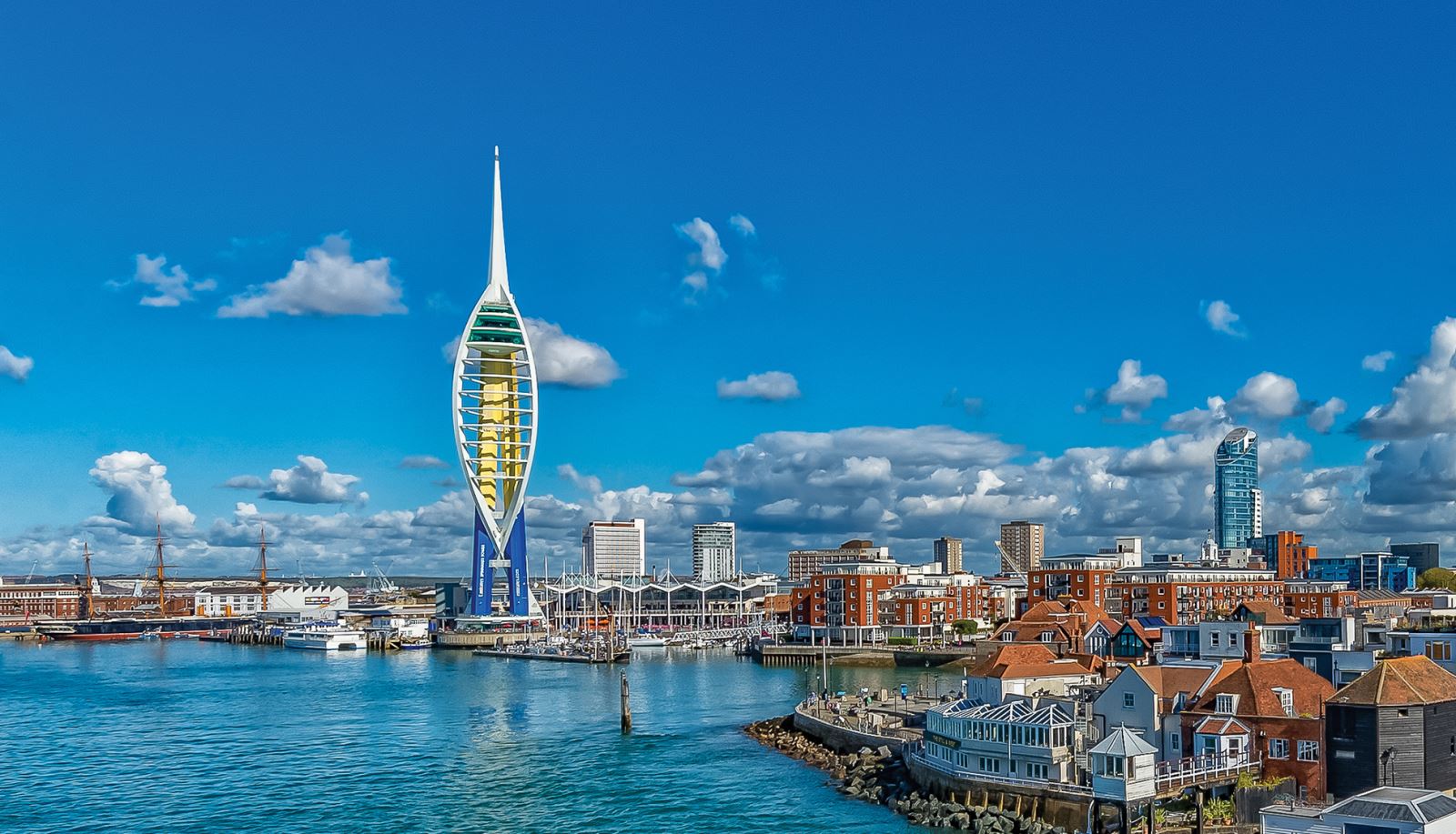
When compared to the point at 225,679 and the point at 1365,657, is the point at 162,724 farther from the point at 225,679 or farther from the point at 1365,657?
the point at 1365,657

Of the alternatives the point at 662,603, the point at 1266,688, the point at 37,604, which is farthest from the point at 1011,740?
the point at 37,604

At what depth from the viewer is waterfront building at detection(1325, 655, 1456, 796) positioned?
3086cm

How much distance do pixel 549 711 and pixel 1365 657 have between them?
1547 inches

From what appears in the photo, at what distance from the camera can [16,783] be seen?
45.7 m

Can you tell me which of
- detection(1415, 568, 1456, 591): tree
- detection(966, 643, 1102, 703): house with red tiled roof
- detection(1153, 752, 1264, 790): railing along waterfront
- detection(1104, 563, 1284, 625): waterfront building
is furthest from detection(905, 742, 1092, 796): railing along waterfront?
detection(1415, 568, 1456, 591): tree

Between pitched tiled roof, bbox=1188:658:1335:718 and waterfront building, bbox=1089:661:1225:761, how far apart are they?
57 centimetres

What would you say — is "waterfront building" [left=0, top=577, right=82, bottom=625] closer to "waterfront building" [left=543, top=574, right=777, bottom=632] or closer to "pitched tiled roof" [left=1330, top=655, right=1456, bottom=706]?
"waterfront building" [left=543, top=574, right=777, bottom=632]

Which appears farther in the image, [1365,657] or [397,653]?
[397,653]

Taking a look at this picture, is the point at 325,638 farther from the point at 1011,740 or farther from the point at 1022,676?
the point at 1011,740

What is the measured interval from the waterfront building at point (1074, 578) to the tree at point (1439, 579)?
38.4 meters

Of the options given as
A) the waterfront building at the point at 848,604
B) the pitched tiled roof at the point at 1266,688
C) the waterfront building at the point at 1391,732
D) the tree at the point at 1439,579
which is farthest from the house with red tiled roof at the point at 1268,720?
the tree at the point at 1439,579

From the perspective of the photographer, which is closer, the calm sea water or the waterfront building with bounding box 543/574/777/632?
the calm sea water

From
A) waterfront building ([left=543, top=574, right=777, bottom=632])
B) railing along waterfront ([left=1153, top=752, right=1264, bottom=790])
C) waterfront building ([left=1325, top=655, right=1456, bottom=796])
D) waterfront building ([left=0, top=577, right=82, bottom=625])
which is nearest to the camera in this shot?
waterfront building ([left=1325, top=655, right=1456, bottom=796])

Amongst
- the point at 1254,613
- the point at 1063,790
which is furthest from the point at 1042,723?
the point at 1254,613
